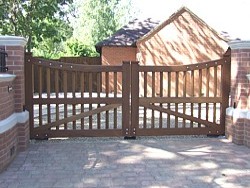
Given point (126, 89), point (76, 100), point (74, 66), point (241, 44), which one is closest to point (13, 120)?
point (76, 100)

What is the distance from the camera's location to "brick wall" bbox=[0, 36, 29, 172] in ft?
19.8

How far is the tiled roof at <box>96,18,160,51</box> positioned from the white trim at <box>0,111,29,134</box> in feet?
49.4

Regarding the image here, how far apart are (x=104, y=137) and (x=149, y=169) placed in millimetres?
2549

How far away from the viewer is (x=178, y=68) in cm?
806

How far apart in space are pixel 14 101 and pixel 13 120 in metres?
0.54

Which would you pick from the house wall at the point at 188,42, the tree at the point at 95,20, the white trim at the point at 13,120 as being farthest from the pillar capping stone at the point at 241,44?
the tree at the point at 95,20

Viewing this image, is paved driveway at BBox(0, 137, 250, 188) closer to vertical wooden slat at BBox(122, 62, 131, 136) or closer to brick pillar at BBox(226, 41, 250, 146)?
brick pillar at BBox(226, 41, 250, 146)

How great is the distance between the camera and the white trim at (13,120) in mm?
5727

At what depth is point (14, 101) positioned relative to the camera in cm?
682

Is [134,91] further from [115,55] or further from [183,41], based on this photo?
[115,55]

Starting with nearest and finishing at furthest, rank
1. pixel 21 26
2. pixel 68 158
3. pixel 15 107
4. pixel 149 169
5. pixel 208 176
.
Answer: pixel 208 176 < pixel 149 169 < pixel 68 158 < pixel 15 107 < pixel 21 26

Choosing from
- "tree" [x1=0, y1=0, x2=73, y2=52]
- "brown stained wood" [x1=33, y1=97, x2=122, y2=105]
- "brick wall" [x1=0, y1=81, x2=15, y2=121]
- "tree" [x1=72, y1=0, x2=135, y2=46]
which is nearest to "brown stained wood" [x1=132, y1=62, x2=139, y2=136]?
"brown stained wood" [x1=33, y1=97, x2=122, y2=105]

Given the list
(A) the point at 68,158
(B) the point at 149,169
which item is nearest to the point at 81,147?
(A) the point at 68,158

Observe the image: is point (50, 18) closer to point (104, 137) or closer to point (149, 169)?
point (104, 137)
